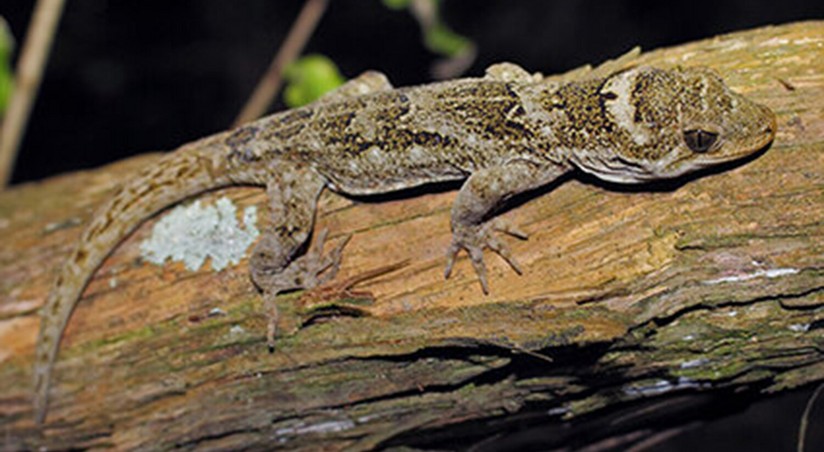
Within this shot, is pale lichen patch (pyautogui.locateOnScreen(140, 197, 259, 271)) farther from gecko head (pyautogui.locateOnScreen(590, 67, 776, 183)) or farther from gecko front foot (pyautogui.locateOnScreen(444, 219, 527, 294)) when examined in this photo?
gecko head (pyautogui.locateOnScreen(590, 67, 776, 183))

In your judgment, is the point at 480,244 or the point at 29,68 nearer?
the point at 480,244

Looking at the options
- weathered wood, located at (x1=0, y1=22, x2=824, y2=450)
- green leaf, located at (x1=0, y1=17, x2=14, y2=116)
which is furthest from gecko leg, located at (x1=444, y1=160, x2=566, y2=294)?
green leaf, located at (x1=0, y1=17, x2=14, y2=116)

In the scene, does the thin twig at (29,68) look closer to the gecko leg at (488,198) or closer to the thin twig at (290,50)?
the thin twig at (290,50)

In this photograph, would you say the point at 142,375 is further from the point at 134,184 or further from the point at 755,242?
the point at 755,242

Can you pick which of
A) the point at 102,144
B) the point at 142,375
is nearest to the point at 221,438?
the point at 142,375

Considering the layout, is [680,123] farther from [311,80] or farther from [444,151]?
[311,80]

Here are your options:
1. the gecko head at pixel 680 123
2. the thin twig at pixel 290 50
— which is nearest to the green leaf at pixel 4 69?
the thin twig at pixel 290 50

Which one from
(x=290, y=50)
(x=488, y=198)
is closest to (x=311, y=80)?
(x=290, y=50)
